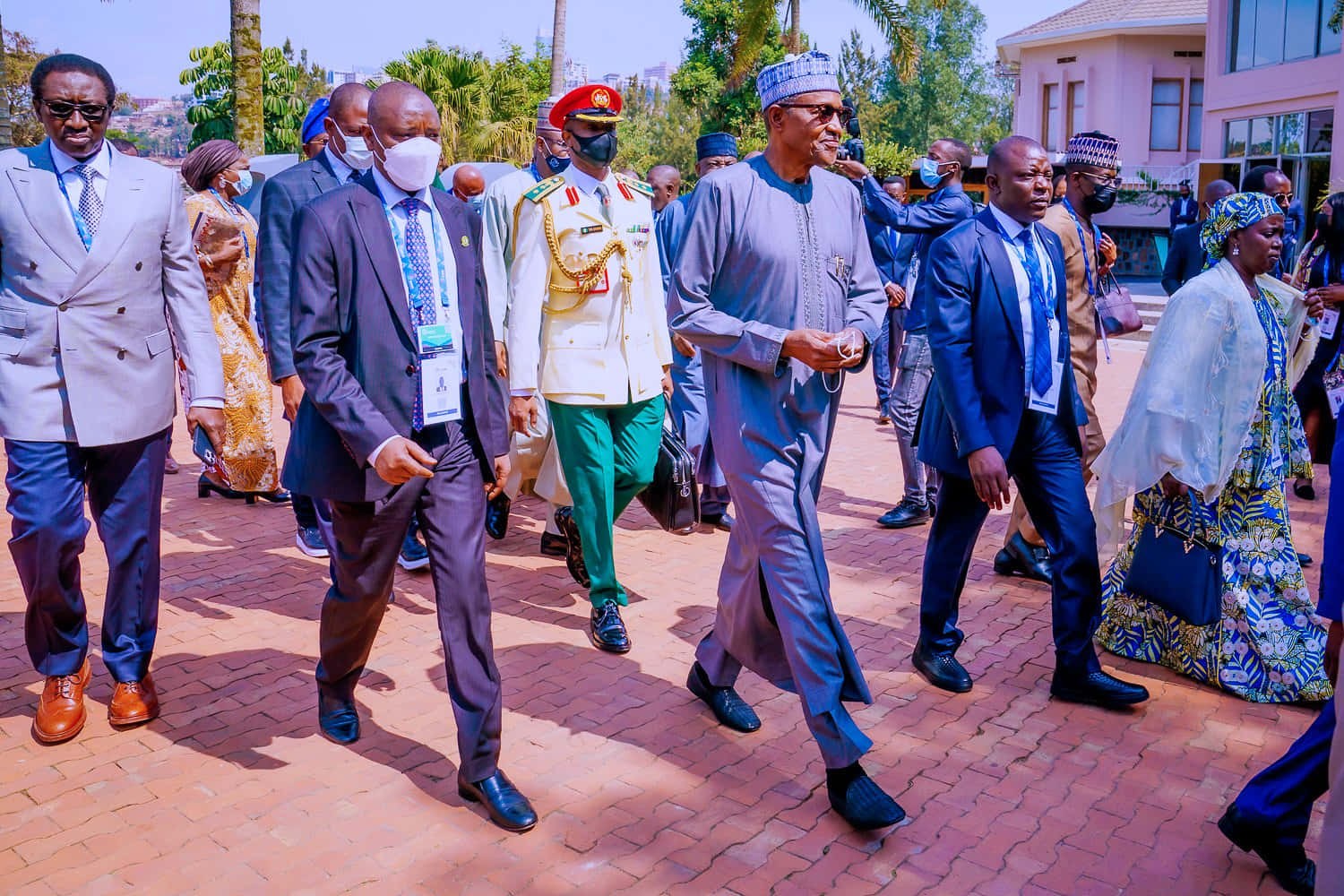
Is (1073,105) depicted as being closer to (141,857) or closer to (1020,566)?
(1020,566)

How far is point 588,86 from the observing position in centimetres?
535

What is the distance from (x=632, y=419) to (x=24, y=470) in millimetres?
2547

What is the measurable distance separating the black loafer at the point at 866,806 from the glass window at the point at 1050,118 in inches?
1456

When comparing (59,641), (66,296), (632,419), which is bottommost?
(59,641)

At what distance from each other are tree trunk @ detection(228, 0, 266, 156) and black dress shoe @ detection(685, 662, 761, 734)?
1086cm

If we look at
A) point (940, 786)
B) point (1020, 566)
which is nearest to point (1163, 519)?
point (1020, 566)

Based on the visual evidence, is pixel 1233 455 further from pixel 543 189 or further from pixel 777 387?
pixel 543 189

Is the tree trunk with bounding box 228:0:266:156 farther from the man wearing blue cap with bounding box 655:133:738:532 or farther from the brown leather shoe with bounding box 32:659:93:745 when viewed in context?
the brown leather shoe with bounding box 32:659:93:745

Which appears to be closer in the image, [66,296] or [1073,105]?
[66,296]

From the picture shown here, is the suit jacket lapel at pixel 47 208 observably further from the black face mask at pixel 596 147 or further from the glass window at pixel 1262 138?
the glass window at pixel 1262 138

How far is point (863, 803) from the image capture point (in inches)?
149

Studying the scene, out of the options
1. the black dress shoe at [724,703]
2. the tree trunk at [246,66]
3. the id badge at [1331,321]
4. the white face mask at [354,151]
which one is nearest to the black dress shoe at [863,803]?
the black dress shoe at [724,703]

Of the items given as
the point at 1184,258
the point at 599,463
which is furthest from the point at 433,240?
the point at 1184,258

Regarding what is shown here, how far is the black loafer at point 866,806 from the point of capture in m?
3.76
